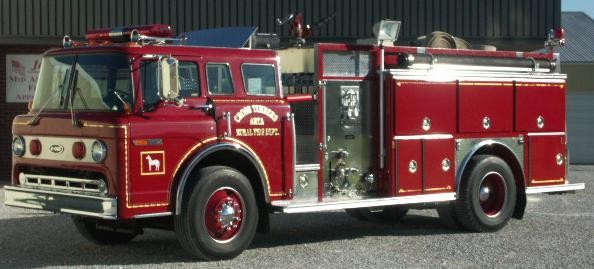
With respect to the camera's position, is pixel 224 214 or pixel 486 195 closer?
pixel 224 214

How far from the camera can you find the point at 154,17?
1780cm

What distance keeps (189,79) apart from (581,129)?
2155 cm

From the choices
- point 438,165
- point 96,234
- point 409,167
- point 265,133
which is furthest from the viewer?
point 438,165

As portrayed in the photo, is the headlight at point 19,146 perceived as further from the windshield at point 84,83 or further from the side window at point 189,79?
the side window at point 189,79

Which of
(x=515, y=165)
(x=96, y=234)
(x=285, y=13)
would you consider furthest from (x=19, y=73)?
(x=515, y=165)

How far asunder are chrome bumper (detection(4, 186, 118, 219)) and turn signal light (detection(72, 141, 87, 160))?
36 centimetres

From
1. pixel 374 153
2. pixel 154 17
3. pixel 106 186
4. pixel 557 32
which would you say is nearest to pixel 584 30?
pixel 154 17

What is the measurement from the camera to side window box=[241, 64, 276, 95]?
30.6 feet

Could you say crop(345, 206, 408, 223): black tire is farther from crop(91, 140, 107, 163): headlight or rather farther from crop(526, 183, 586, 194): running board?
crop(91, 140, 107, 163): headlight

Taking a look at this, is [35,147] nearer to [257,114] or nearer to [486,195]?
[257,114]

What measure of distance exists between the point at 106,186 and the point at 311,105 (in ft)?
8.25

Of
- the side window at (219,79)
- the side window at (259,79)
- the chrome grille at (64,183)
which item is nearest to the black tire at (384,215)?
the side window at (259,79)

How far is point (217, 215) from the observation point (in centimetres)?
894

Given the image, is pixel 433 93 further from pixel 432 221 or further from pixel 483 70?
pixel 432 221
